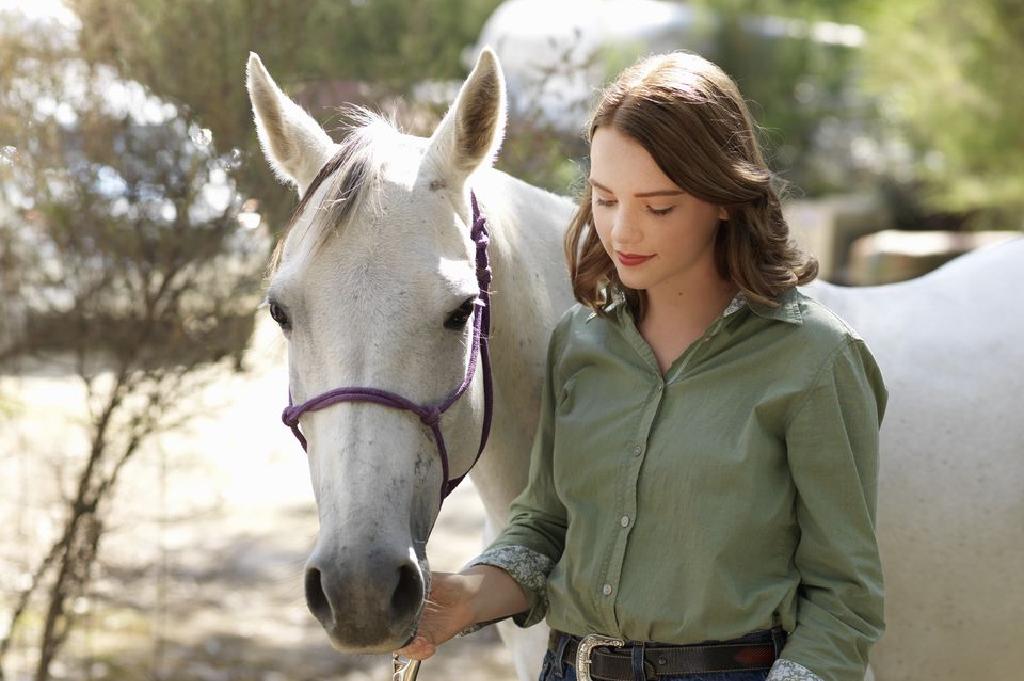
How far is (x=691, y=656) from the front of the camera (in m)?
1.53

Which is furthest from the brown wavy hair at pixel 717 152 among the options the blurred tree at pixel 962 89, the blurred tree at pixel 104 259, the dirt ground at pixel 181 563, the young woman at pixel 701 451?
the blurred tree at pixel 962 89

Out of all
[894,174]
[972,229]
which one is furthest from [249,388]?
[894,174]

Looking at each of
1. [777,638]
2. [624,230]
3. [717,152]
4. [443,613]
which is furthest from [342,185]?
[777,638]

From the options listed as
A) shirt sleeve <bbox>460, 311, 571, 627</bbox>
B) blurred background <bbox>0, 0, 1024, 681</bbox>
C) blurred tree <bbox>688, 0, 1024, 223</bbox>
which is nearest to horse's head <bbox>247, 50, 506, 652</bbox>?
shirt sleeve <bbox>460, 311, 571, 627</bbox>

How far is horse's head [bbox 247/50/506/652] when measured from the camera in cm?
148

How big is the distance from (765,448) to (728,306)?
0.82ft

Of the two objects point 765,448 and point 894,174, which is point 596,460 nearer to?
point 765,448

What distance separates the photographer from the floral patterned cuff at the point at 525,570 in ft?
5.64

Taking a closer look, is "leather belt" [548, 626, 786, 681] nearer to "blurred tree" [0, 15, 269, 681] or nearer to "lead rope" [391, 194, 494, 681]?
"lead rope" [391, 194, 494, 681]

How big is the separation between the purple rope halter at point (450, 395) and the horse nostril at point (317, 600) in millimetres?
259

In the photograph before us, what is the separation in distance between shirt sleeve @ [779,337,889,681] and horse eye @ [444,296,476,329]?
1.76ft

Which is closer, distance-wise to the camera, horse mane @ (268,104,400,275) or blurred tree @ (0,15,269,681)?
horse mane @ (268,104,400,275)

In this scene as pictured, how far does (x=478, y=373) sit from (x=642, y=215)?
1.39ft

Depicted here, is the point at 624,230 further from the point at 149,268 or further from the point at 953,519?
the point at 149,268
